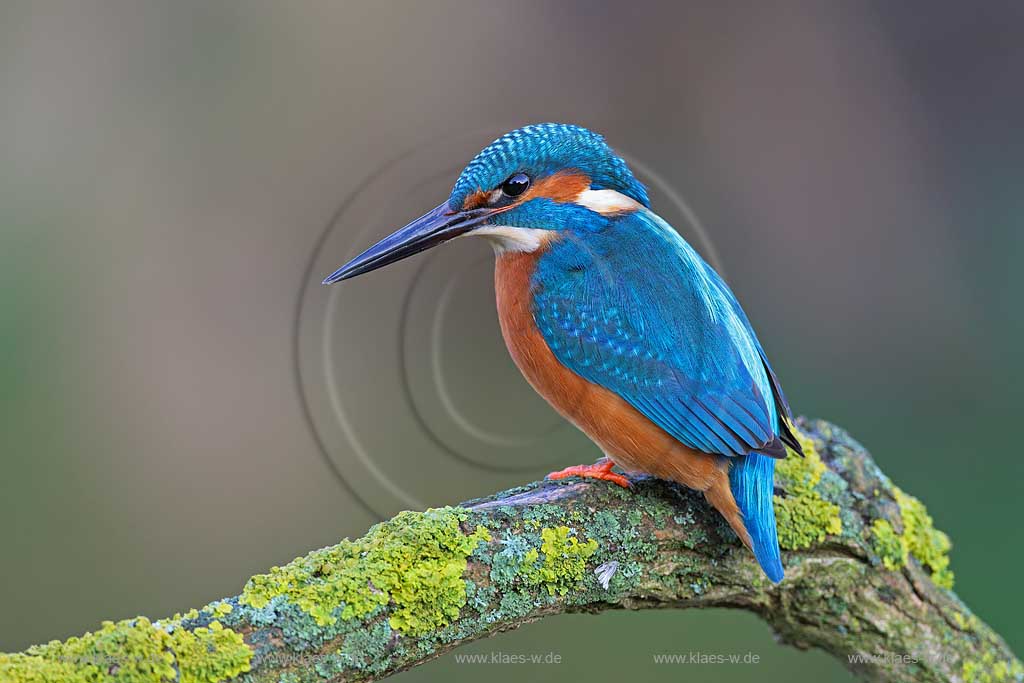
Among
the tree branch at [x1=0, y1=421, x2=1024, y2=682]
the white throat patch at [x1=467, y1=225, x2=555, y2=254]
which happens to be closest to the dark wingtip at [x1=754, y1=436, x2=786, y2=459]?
the tree branch at [x1=0, y1=421, x2=1024, y2=682]

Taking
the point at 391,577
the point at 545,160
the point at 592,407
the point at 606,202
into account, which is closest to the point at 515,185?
the point at 545,160

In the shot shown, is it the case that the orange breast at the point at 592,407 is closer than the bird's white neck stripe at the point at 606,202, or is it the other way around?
the orange breast at the point at 592,407

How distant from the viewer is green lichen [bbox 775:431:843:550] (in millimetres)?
2170

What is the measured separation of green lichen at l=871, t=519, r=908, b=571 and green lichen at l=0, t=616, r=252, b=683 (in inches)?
56.5

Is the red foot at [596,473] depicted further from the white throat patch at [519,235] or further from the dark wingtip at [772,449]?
the white throat patch at [519,235]

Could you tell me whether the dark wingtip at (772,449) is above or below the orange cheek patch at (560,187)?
below

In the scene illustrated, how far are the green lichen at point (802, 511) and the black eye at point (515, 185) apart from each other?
2.75 ft

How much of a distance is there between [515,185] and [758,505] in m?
0.83

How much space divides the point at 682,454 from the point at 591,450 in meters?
1.08

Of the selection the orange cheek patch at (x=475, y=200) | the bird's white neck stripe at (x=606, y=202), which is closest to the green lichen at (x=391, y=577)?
the orange cheek patch at (x=475, y=200)

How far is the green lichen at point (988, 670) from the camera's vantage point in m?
2.33

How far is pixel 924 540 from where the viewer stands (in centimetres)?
240

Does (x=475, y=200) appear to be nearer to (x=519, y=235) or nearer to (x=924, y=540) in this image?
(x=519, y=235)

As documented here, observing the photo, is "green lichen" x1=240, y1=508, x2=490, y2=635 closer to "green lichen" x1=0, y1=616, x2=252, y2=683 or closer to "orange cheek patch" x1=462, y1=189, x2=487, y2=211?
"green lichen" x1=0, y1=616, x2=252, y2=683
